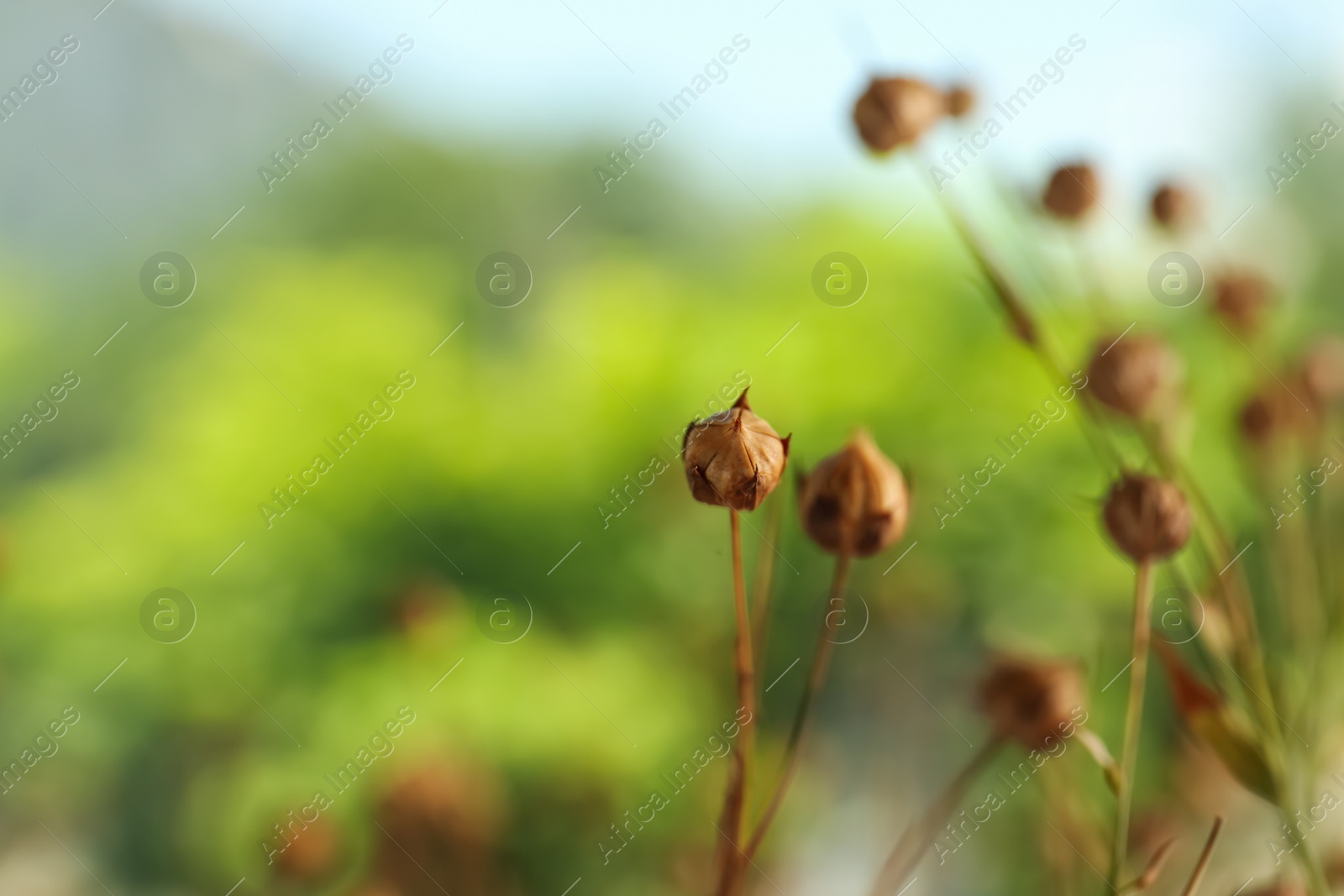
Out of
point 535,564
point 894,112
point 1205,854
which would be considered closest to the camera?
point 1205,854

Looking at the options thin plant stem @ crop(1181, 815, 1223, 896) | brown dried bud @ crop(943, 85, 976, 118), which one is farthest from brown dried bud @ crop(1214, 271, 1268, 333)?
thin plant stem @ crop(1181, 815, 1223, 896)

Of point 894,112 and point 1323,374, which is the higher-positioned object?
point 894,112

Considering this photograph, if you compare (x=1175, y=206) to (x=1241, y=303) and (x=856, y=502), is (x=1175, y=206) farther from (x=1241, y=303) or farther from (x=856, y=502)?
(x=856, y=502)

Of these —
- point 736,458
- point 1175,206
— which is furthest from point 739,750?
point 1175,206

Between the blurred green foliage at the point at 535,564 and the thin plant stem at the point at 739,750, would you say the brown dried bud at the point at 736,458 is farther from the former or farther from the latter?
the blurred green foliage at the point at 535,564

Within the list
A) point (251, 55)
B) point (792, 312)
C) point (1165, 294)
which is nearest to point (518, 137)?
point (251, 55)

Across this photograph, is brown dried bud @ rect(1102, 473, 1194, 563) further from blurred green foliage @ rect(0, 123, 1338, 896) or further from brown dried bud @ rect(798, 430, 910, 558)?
blurred green foliage @ rect(0, 123, 1338, 896)

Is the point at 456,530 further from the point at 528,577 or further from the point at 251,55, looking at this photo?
the point at 251,55
